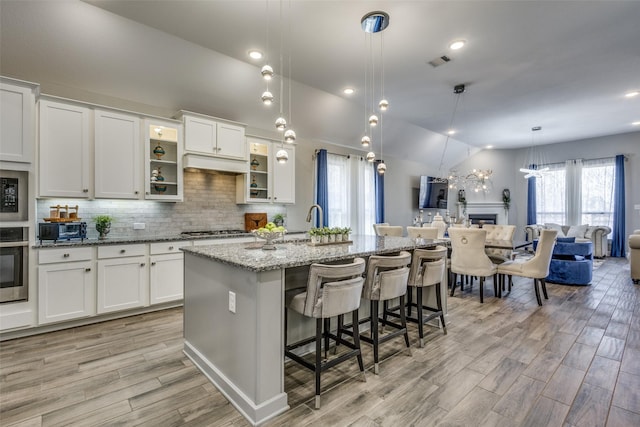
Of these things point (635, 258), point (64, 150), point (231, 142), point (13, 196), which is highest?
point (231, 142)

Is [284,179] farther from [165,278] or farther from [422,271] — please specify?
[422,271]

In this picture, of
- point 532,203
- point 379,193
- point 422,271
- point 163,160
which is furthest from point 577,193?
point 163,160

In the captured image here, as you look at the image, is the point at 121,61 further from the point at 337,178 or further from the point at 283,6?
the point at 337,178

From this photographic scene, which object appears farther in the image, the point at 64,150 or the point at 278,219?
the point at 278,219

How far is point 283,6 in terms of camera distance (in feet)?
9.77

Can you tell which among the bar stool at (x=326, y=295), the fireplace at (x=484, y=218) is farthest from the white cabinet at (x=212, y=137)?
the fireplace at (x=484, y=218)

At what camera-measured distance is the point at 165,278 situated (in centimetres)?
399

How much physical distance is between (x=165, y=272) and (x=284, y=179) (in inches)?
98.2

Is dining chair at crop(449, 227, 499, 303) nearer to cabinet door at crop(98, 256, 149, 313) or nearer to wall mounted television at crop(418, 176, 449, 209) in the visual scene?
cabinet door at crop(98, 256, 149, 313)

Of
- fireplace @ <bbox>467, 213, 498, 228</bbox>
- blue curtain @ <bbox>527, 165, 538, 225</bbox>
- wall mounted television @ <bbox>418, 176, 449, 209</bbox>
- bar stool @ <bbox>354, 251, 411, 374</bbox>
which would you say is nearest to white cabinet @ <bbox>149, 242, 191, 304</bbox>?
bar stool @ <bbox>354, 251, 411, 374</bbox>

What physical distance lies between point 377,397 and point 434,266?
4.53ft

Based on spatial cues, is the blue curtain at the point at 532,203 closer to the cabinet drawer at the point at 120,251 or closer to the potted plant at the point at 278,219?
the potted plant at the point at 278,219

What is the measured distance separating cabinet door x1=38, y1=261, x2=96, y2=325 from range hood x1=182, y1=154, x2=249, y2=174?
1740mm

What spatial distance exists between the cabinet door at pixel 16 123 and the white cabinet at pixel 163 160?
3.72 ft
